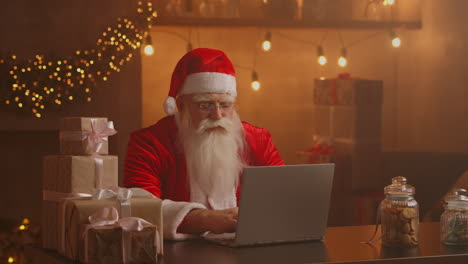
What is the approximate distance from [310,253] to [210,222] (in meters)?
0.38

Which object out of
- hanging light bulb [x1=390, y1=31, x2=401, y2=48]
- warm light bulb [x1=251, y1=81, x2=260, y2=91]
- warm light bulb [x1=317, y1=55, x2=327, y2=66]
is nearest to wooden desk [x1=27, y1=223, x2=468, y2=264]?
warm light bulb [x1=251, y1=81, x2=260, y2=91]

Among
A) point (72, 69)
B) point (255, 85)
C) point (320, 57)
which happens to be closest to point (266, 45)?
point (255, 85)

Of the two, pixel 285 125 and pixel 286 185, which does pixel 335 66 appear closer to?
pixel 285 125

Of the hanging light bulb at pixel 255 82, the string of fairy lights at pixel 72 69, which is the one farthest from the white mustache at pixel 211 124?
the hanging light bulb at pixel 255 82

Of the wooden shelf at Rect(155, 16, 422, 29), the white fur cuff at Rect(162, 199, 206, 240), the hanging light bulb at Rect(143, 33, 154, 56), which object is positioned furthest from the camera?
the wooden shelf at Rect(155, 16, 422, 29)

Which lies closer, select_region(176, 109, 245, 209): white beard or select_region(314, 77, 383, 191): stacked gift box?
select_region(176, 109, 245, 209): white beard

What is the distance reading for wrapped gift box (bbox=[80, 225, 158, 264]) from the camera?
1911 mm

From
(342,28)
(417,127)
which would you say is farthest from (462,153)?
(342,28)

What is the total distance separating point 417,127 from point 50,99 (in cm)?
249

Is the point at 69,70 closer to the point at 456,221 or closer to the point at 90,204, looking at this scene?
the point at 90,204

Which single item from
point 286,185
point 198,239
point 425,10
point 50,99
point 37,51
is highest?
point 425,10

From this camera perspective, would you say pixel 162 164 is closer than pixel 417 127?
Yes

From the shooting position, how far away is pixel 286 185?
2217 millimetres

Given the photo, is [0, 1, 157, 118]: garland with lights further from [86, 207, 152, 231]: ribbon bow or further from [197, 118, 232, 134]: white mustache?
[86, 207, 152, 231]: ribbon bow
